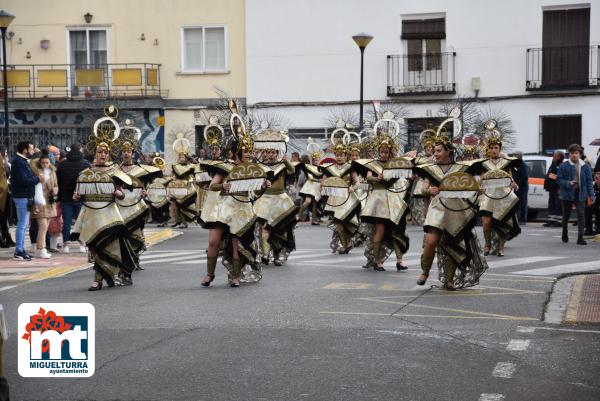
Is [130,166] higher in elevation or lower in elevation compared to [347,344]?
higher

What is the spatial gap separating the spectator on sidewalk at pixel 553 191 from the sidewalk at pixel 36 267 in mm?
10304

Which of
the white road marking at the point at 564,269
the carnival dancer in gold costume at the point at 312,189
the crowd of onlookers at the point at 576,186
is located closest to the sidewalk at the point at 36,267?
the carnival dancer in gold costume at the point at 312,189

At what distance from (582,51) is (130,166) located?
744 inches

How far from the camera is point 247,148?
43.4ft

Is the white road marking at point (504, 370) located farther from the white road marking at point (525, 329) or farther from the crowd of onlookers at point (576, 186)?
the crowd of onlookers at point (576, 186)

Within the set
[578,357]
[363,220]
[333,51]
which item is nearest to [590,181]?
[363,220]

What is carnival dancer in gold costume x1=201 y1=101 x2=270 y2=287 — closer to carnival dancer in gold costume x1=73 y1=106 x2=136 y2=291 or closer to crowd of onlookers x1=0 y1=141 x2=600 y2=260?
carnival dancer in gold costume x1=73 y1=106 x2=136 y2=291

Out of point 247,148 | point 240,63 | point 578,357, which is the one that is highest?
point 240,63

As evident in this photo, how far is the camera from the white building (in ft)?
103

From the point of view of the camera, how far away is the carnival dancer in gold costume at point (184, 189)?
24969 millimetres

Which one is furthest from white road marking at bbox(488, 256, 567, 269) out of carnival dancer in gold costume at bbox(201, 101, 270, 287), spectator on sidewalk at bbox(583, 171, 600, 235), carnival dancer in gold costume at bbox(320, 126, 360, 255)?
spectator on sidewalk at bbox(583, 171, 600, 235)

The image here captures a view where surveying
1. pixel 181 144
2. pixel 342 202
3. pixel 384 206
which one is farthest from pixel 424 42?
pixel 384 206

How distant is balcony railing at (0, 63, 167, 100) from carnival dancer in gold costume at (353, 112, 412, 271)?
2005 centimetres

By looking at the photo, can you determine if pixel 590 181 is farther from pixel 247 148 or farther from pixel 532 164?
pixel 247 148
